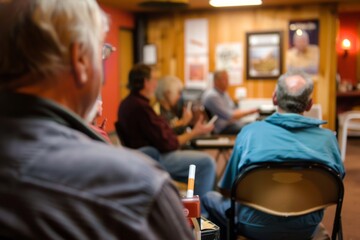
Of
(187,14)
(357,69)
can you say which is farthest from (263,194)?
(357,69)

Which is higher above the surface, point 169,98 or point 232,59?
point 232,59

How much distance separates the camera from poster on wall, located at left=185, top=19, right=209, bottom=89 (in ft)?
23.9

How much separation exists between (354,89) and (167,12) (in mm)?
3665

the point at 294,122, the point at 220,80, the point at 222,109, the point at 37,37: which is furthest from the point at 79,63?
the point at 220,80

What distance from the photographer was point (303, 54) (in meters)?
6.80

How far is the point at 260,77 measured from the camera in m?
7.01

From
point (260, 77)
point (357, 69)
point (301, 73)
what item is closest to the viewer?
point (301, 73)

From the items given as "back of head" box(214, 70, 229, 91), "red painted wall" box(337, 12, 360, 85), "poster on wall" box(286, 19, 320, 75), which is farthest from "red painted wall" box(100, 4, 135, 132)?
"red painted wall" box(337, 12, 360, 85)

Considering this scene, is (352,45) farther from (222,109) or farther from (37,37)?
(37,37)

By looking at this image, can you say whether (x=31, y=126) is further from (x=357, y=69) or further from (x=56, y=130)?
(x=357, y=69)

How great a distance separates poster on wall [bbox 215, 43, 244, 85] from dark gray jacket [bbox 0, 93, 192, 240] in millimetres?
6614

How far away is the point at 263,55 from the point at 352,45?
7.74 ft

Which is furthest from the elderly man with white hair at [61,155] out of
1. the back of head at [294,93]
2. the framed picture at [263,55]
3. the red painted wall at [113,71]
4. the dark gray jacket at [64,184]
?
the framed picture at [263,55]

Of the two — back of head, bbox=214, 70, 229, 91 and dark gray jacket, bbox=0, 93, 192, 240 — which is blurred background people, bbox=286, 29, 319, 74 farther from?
dark gray jacket, bbox=0, 93, 192, 240
